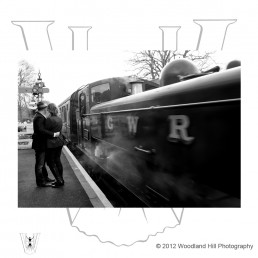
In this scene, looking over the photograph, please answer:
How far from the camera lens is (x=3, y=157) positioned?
1.68 metres

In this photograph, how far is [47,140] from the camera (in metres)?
2.92

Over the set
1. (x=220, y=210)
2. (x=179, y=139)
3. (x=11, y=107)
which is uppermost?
(x=11, y=107)

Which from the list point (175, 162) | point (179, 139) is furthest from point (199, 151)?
point (175, 162)

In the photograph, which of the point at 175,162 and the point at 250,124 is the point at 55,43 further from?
the point at 250,124

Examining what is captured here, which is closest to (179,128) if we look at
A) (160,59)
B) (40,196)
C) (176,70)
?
(160,59)

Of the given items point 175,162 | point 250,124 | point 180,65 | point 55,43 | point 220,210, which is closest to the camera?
point 250,124

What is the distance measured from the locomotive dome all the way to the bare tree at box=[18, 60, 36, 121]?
1.05m

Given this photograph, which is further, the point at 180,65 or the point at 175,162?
the point at 180,65

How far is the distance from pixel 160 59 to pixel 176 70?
267 millimetres

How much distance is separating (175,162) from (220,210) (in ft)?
1.20

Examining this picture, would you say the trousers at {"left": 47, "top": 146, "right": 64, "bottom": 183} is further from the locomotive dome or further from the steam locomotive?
the locomotive dome

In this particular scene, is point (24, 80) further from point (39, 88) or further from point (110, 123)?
point (110, 123)

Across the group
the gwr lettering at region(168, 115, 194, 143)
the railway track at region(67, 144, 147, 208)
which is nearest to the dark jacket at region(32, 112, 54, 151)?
the railway track at region(67, 144, 147, 208)

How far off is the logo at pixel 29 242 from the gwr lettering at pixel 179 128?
1012mm
